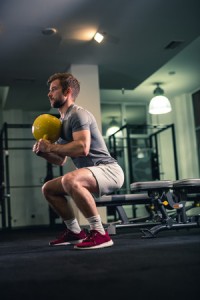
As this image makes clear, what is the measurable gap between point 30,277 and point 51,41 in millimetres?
3755

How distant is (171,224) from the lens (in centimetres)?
313

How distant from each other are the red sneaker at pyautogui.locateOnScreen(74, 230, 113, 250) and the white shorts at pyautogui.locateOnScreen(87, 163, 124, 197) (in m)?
0.27

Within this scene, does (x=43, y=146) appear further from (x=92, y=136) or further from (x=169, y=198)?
(x=169, y=198)

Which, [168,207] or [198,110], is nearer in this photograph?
[168,207]

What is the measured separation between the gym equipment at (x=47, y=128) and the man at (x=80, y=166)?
60 mm

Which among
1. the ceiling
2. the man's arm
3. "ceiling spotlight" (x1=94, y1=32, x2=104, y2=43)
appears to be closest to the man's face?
the man's arm

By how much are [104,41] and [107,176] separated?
2856 millimetres

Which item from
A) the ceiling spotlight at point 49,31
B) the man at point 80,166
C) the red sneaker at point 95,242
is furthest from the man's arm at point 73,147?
the ceiling spotlight at point 49,31

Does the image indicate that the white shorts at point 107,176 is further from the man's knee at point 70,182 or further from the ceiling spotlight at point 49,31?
the ceiling spotlight at point 49,31

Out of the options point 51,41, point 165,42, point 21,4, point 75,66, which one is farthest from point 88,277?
point 75,66

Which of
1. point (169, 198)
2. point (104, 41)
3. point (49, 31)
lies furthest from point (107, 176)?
point (104, 41)

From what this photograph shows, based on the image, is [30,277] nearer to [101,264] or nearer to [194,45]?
[101,264]

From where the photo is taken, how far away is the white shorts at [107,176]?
93.0 inches

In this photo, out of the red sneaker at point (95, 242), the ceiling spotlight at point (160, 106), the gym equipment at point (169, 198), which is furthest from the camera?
the ceiling spotlight at point (160, 106)
